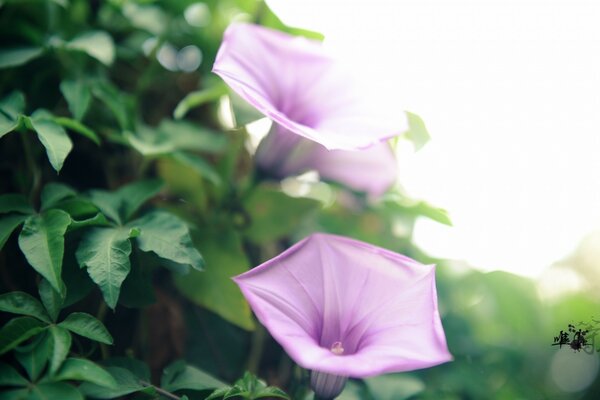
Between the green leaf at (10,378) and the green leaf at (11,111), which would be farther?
the green leaf at (11,111)

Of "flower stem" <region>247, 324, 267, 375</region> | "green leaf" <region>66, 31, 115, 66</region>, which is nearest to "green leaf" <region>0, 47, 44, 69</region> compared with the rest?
"green leaf" <region>66, 31, 115, 66</region>

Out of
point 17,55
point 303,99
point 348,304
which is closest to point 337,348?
point 348,304

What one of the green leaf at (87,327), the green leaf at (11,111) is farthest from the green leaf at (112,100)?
the green leaf at (87,327)

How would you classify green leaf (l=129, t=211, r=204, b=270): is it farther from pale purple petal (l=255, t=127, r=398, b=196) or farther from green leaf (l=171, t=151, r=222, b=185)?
pale purple petal (l=255, t=127, r=398, b=196)

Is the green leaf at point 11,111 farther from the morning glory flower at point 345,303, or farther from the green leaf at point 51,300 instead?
the morning glory flower at point 345,303

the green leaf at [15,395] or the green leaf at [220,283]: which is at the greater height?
the green leaf at [15,395]

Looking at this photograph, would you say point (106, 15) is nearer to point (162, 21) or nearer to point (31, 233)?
point (162, 21)

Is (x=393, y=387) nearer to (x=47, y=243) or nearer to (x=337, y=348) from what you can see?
(x=337, y=348)
